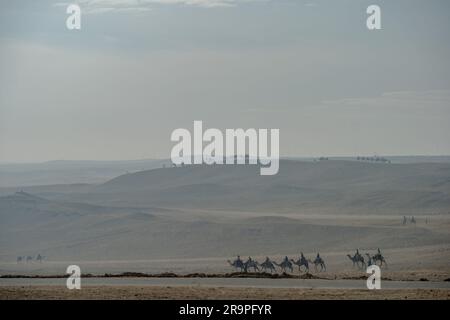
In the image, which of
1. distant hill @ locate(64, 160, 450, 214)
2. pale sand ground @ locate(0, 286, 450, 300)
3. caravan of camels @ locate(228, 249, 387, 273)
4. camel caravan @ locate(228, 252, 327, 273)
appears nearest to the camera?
pale sand ground @ locate(0, 286, 450, 300)

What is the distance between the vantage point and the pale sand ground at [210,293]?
64.5ft

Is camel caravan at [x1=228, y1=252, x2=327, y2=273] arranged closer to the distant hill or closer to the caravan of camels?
the caravan of camels

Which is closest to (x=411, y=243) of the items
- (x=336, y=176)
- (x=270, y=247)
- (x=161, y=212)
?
(x=270, y=247)

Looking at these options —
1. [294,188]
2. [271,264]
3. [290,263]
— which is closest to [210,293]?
[290,263]

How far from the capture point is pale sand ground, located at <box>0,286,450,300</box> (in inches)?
774

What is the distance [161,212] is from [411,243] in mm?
33655

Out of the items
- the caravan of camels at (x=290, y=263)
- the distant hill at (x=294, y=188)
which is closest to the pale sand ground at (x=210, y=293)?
the caravan of camels at (x=290, y=263)

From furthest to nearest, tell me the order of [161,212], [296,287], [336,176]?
[336,176] → [161,212] → [296,287]

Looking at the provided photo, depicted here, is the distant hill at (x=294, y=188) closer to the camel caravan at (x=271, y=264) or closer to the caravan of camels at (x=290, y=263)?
the caravan of camels at (x=290, y=263)

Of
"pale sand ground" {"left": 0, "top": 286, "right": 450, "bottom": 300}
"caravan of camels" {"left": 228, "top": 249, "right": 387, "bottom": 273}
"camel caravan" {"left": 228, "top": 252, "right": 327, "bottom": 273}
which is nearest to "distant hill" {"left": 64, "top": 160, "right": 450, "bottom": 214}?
"caravan of camels" {"left": 228, "top": 249, "right": 387, "bottom": 273}

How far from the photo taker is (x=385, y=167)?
4215 inches
